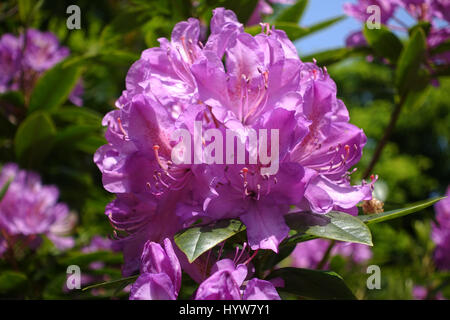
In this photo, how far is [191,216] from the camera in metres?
0.85

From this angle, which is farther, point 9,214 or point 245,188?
point 9,214

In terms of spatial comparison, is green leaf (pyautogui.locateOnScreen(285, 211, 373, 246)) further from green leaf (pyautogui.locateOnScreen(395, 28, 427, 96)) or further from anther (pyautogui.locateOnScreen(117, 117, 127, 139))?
green leaf (pyautogui.locateOnScreen(395, 28, 427, 96))

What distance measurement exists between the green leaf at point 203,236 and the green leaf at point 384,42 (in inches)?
35.4

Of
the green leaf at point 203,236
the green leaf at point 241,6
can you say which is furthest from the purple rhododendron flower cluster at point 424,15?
the green leaf at point 203,236

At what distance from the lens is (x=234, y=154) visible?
0.83 meters

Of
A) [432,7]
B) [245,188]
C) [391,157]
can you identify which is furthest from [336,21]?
[391,157]

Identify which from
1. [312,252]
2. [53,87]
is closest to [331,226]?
[53,87]

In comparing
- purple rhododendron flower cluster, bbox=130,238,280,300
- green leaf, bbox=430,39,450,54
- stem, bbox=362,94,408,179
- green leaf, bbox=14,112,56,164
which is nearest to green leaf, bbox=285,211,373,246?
purple rhododendron flower cluster, bbox=130,238,280,300

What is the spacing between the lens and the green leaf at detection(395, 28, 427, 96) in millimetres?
1437

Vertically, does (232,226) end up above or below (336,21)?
below

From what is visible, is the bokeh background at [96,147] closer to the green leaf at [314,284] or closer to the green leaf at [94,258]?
the green leaf at [94,258]

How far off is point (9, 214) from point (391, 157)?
7762mm
